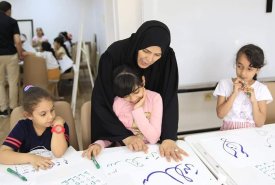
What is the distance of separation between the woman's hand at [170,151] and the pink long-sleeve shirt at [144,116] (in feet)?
0.32

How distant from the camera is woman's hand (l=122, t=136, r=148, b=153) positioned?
1317 millimetres

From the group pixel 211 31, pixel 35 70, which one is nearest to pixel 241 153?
pixel 211 31

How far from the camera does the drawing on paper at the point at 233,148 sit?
128 centimetres

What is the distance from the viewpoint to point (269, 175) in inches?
43.9

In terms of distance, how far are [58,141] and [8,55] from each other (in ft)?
9.66

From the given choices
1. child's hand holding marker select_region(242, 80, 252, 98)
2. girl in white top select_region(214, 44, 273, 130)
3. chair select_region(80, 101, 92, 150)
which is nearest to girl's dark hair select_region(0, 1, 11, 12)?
chair select_region(80, 101, 92, 150)

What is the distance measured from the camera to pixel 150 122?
4.82 ft

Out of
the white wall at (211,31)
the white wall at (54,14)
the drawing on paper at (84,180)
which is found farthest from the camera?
the white wall at (54,14)

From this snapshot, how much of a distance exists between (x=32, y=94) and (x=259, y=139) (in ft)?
3.75

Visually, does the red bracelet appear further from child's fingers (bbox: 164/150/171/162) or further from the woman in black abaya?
child's fingers (bbox: 164/150/171/162)

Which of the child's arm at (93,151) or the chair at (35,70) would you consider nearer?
the child's arm at (93,151)

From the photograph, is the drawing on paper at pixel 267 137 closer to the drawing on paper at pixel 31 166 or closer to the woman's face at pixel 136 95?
the woman's face at pixel 136 95

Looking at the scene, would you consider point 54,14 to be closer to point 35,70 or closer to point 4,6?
point 4,6

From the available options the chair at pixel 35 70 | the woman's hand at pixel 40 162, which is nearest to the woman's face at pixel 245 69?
the woman's hand at pixel 40 162
